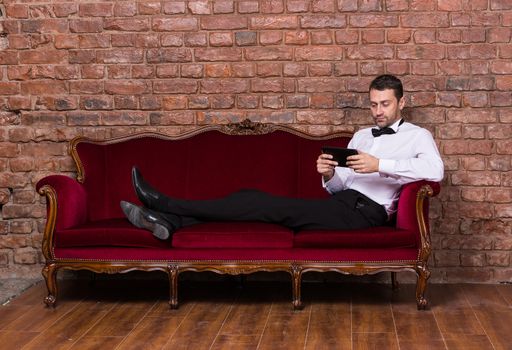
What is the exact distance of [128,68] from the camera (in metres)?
5.55

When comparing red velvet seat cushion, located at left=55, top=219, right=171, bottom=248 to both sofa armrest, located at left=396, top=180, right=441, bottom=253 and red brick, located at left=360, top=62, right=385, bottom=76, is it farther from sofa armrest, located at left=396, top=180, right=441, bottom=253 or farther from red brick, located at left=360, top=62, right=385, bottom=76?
red brick, located at left=360, top=62, right=385, bottom=76

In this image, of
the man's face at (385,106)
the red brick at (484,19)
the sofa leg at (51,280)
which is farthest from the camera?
the red brick at (484,19)

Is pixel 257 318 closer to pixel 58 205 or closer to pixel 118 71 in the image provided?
pixel 58 205

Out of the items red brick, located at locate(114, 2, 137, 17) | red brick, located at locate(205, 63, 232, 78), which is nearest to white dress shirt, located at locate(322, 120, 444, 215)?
red brick, located at locate(205, 63, 232, 78)

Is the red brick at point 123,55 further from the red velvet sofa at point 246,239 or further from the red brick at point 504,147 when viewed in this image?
the red brick at point 504,147

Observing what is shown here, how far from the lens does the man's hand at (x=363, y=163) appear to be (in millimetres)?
4617

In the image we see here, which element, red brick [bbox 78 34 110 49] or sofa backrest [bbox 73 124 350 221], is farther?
red brick [bbox 78 34 110 49]

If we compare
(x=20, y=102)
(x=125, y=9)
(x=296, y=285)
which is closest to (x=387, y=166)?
(x=296, y=285)

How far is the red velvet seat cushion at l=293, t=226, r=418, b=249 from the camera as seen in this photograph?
14.9ft

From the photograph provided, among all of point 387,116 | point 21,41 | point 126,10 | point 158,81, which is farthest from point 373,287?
point 21,41

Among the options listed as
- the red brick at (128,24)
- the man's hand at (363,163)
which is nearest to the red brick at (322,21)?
the red brick at (128,24)

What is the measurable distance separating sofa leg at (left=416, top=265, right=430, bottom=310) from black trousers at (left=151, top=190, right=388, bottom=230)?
1.16 ft

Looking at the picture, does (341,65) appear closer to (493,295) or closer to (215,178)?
(215,178)

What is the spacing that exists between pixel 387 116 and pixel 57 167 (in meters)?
2.15
